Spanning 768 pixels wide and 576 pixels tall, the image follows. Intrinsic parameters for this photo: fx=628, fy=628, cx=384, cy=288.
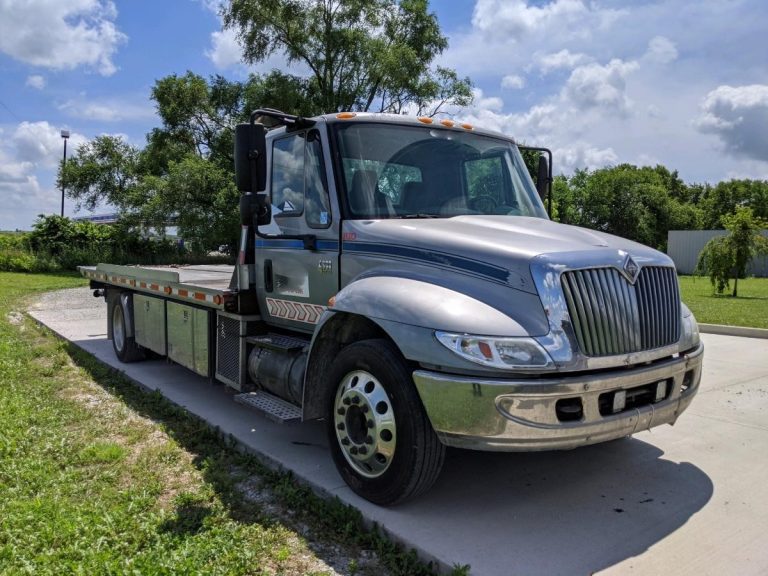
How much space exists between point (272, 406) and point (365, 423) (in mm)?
1169

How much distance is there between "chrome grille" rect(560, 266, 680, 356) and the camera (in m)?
3.41

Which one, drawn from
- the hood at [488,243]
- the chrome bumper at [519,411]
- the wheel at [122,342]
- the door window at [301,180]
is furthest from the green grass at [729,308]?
the wheel at [122,342]

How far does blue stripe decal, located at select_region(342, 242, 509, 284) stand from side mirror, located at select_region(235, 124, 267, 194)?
838mm

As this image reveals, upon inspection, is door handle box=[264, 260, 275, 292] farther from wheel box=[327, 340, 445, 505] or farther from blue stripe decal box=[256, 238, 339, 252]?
wheel box=[327, 340, 445, 505]

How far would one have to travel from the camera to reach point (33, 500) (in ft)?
12.7

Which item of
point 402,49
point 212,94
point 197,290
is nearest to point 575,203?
point 402,49

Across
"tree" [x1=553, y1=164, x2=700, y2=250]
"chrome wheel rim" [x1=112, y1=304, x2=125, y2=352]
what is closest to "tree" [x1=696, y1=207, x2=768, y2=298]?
"chrome wheel rim" [x1=112, y1=304, x2=125, y2=352]

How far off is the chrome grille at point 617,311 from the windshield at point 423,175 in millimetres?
1314

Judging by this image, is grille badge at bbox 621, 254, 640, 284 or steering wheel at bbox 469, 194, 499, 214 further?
steering wheel at bbox 469, 194, 499, 214

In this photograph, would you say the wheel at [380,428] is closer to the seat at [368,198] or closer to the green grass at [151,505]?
the green grass at [151,505]

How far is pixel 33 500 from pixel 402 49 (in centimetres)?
2688

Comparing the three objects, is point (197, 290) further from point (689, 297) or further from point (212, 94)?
point (212, 94)

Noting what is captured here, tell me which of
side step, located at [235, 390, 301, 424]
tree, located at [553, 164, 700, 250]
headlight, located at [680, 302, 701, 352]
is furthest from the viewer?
tree, located at [553, 164, 700, 250]

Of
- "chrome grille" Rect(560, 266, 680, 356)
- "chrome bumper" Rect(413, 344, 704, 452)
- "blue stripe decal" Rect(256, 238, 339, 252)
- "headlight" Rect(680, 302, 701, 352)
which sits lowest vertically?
"chrome bumper" Rect(413, 344, 704, 452)
